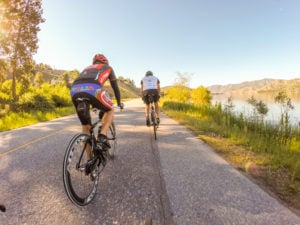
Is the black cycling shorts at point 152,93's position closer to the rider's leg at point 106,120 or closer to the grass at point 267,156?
the grass at point 267,156

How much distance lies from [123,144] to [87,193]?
2.72 metres

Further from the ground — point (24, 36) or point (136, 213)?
point (24, 36)

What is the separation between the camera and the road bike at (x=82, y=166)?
1.98 m

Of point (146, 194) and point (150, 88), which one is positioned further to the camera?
point (150, 88)

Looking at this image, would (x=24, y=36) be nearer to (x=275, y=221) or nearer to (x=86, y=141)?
(x=86, y=141)

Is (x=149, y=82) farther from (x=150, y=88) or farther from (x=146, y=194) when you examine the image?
(x=146, y=194)

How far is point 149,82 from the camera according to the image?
639 cm

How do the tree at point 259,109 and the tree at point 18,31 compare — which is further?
the tree at point 18,31

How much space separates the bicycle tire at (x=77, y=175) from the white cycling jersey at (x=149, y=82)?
422 centimetres

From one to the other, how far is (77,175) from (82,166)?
0.42 ft

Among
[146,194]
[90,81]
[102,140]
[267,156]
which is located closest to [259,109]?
[267,156]

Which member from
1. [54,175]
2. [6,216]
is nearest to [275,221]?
[6,216]

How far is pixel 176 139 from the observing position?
18.2ft

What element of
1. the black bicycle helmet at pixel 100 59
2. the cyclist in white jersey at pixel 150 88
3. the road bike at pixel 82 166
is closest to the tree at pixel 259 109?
the cyclist in white jersey at pixel 150 88
